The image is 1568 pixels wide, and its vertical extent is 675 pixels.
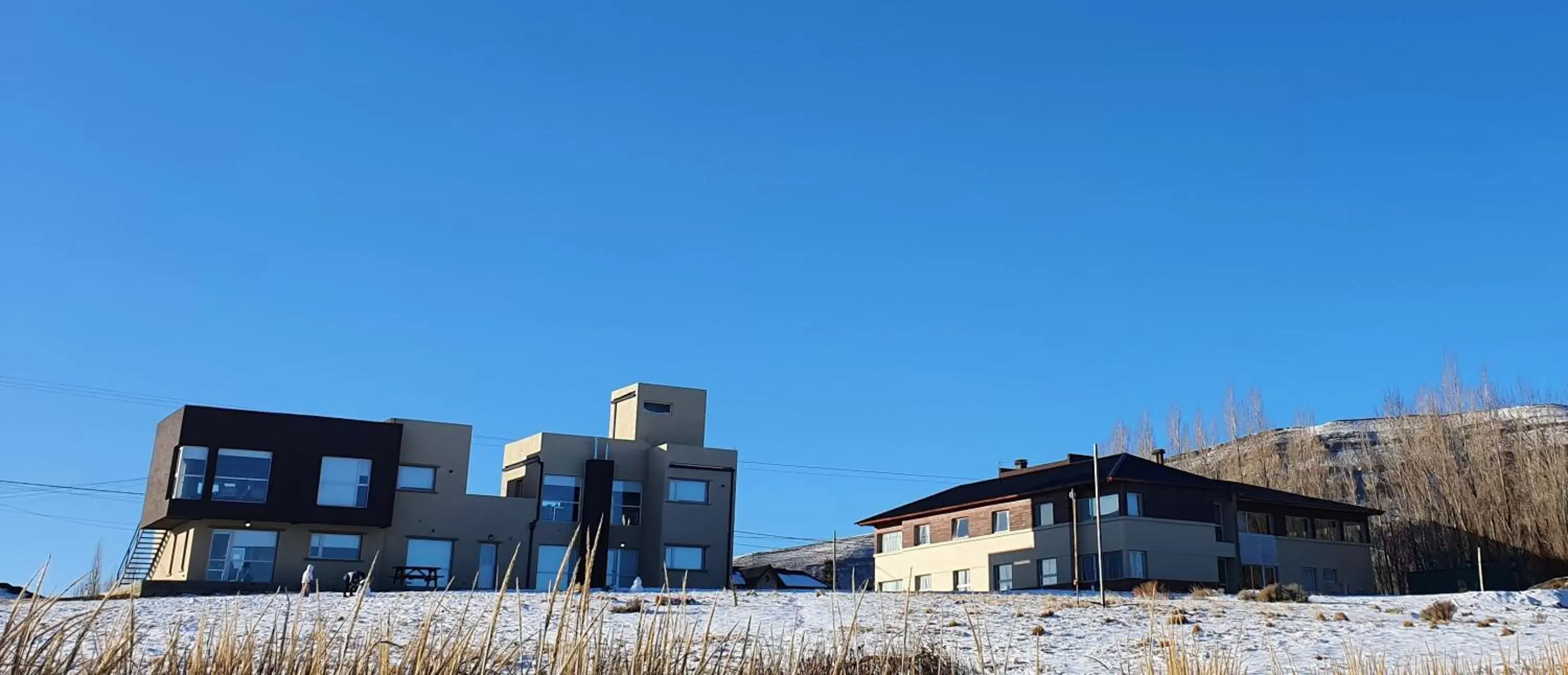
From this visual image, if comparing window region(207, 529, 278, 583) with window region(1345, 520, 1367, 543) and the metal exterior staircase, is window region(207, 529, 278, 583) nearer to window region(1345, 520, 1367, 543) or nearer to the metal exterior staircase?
the metal exterior staircase

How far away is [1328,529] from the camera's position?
52.4m

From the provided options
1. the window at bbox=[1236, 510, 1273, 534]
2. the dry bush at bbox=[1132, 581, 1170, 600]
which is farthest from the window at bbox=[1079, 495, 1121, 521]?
the window at bbox=[1236, 510, 1273, 534]

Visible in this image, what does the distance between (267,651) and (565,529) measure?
138ft

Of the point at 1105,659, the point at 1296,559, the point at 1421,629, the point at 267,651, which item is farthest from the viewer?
the point at 1296,559

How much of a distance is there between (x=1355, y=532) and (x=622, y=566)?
27.7 metres

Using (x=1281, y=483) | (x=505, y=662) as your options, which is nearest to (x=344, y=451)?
(x=505, y=662)

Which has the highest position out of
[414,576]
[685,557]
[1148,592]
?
[685,557]

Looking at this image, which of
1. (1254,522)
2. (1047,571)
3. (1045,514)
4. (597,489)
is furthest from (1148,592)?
(597,489)

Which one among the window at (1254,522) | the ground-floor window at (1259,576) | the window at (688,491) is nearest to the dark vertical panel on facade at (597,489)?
the window at (688,491)

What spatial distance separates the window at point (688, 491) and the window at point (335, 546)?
10504 mm

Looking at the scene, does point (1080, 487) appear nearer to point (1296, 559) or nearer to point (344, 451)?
point (1296, 559)

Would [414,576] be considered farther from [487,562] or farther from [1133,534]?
[1133,534]

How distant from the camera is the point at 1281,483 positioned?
6438cm

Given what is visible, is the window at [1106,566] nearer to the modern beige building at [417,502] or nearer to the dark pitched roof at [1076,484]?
the dark pitched roof at [1076,484]
